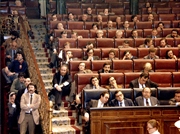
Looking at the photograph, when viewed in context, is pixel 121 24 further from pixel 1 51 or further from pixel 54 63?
pixel 1 51

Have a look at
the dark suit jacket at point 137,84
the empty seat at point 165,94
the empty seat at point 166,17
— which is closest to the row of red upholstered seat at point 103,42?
the empty seat at point 166,17

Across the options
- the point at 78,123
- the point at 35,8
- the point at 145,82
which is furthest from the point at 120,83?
the point at 35,8

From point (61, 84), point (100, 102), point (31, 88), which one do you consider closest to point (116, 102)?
point (100, 102)

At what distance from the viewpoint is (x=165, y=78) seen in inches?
239

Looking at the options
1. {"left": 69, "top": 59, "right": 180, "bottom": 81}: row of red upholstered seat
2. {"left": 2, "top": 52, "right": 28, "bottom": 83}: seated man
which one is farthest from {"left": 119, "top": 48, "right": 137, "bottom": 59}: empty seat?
{"left": 2, "top": 52, "right": 28, "bottom": 83}: seated man

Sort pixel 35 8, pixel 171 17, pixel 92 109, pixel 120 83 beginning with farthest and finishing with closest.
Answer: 1. pixel 35 8
2. pixel 171 17
3. pixel 120 83
4. pixel 92 109

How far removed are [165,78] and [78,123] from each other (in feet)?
4.83

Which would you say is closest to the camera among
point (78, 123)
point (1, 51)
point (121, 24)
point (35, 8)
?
point (78, 123)

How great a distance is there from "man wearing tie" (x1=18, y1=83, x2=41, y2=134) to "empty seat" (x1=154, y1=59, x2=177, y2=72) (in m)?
2.08

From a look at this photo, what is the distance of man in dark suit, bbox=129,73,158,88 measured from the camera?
560 cm

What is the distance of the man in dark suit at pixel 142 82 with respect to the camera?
5.60 meters

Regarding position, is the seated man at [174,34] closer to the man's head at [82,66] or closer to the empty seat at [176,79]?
the empty seat at [176,79]

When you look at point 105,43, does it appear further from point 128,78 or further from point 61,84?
point 61,84

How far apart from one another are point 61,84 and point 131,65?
1.24 m
